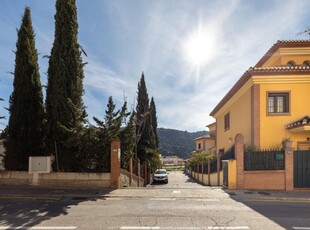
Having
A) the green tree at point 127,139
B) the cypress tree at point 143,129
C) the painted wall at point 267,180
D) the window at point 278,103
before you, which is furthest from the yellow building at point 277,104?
→ the cypress tree at point 143,129

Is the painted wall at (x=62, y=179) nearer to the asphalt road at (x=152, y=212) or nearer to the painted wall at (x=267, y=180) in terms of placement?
the asphalt road at (x=152, y=212)

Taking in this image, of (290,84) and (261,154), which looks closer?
(261,154)

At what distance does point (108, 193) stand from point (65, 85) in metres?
5.95

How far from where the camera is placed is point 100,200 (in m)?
11.3

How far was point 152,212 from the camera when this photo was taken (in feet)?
29.2

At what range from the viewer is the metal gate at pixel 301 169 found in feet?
46.0

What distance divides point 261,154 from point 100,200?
26.1ft

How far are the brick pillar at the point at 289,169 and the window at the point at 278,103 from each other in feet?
14.2

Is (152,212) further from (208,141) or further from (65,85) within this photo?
(208,141)

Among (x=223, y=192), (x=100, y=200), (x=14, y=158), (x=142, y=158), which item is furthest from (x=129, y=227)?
(x=142, y=158)

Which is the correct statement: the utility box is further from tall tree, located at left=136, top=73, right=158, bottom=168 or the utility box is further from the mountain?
the mountain

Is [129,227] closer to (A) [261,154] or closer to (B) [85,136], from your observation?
(B) [85,136]

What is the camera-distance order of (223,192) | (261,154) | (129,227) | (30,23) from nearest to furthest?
(129,227) → (223,192) → (261,154) → (30,23)

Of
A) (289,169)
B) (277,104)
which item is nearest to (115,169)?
(289,169)
